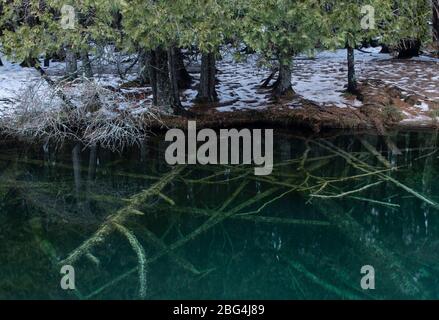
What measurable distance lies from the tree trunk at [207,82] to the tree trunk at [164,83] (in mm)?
1102

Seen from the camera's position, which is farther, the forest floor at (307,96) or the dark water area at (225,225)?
the forest floor at (307,96)

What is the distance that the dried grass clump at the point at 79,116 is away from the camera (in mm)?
12250

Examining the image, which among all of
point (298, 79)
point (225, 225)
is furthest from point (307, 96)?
point (225, 225)

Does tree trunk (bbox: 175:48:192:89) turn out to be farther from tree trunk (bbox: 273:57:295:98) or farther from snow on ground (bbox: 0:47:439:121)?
tree trunk (bbox: 273:57:295:98)

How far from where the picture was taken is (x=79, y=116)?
12586 millimetres

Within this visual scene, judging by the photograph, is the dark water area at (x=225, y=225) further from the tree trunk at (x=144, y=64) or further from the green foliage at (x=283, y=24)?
the green foliage at (x=283, y=24)

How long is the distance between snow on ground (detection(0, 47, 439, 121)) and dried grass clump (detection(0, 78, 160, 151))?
0.84 metres

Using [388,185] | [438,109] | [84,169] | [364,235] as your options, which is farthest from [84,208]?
[438,109]

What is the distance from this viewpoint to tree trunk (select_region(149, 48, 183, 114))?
44.0 feet

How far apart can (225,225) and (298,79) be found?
9.41 metres

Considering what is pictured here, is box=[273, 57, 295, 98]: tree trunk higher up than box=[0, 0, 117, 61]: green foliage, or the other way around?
box=[0, 0, 117, 61]: green foliage

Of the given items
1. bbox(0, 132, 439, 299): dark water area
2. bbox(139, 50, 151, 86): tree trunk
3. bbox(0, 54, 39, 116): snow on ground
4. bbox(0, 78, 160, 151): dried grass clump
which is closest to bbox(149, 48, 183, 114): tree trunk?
bbox(139, 50, 151, 86): tree trunk
